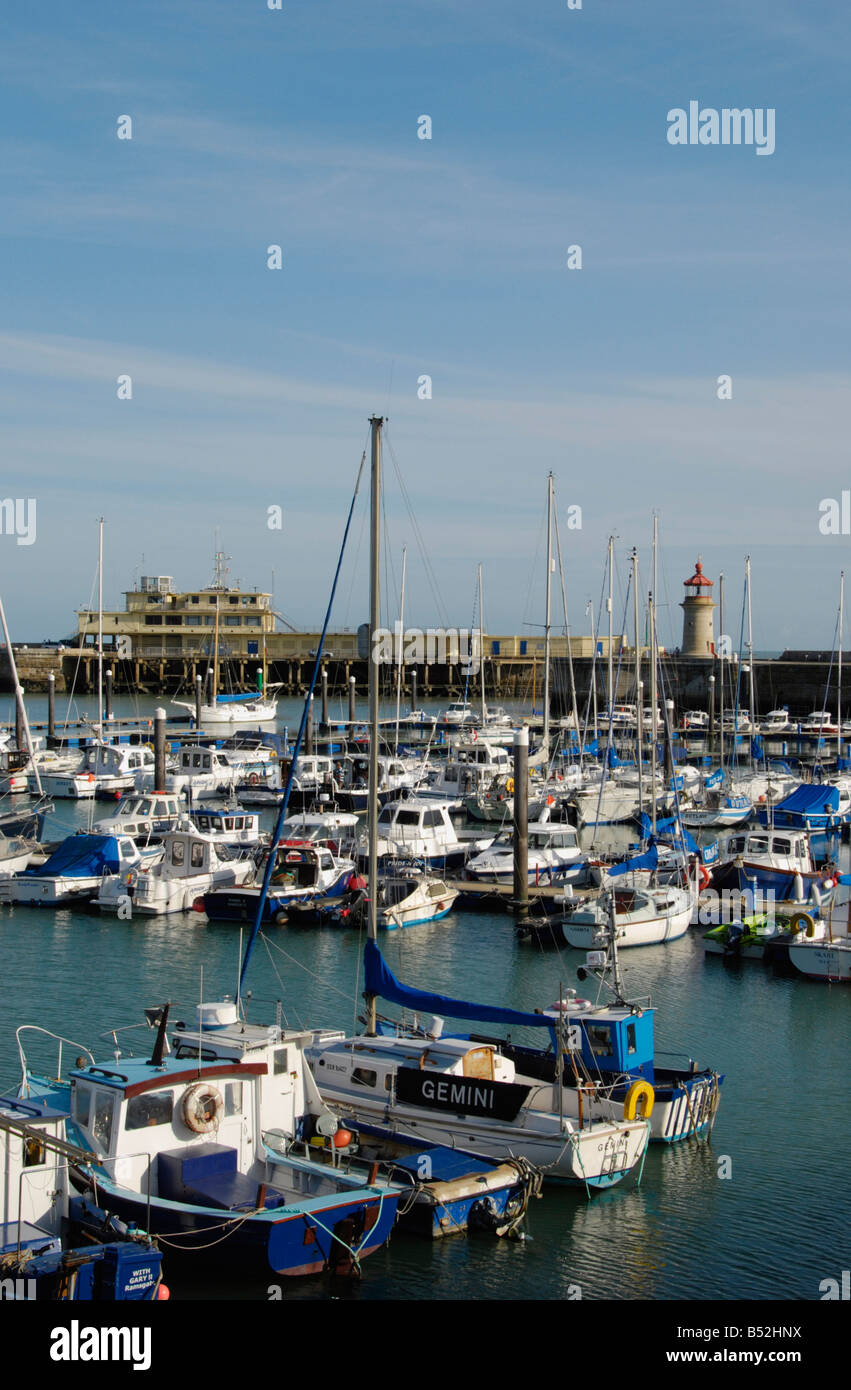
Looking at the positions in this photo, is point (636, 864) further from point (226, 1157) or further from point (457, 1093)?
point (226, 1157)

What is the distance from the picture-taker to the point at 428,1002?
60.3 feet

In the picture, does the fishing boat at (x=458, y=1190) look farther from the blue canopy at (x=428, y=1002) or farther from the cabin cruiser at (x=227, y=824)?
the cabin cruiser at (x=227, y=824)

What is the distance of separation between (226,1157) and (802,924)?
16.3 metres

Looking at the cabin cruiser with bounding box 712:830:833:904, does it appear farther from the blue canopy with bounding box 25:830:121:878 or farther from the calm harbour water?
the blue canopy with bounding box 25:830:121:878

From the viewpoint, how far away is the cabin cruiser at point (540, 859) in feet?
117

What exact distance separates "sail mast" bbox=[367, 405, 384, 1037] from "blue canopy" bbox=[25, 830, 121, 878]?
16.4 m

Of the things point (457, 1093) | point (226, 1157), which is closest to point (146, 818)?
point (457, 1093)

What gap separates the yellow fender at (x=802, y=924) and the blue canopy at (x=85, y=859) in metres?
16.3

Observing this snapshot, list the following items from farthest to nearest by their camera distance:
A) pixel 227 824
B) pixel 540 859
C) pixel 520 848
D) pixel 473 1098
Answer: pixel 227 824 → pixel 540 859 → pixel 520 848 → pixel 473 1098

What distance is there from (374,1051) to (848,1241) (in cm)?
613

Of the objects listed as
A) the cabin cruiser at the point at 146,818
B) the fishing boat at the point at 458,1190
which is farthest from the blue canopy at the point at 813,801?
the fishing boat at the point at 458,1190

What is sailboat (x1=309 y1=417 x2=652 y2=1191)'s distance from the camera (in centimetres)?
1638
